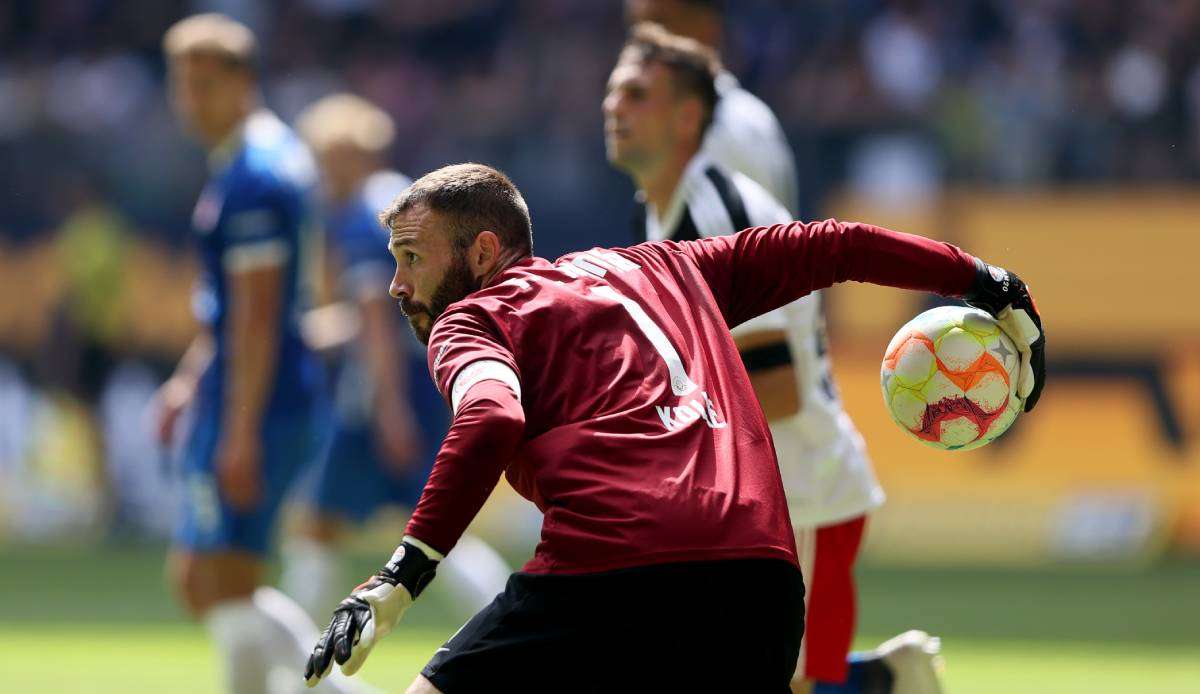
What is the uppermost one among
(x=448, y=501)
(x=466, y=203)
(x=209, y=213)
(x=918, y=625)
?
(x=209, y=213)

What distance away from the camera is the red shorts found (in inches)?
194

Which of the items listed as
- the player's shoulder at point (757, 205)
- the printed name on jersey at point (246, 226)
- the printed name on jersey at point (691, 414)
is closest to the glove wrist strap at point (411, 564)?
the printed name on jersey at point (691, 414)

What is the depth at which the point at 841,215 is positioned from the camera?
44.1ft

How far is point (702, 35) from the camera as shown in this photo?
5.97 m

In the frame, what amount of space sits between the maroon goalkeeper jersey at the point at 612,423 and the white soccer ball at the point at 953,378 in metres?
0.60

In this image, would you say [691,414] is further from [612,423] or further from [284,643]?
[284,643]

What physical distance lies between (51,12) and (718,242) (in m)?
15.2

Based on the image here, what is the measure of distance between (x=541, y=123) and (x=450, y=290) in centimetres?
1143

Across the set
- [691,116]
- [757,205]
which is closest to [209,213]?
[691,116]

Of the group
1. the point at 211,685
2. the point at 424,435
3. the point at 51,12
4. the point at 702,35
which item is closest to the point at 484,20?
the point at 51,12

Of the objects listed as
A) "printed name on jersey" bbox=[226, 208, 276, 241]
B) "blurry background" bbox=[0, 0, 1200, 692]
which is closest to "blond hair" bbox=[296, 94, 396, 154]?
"printed name on jersey" bbox=[226, 208, 276, 241]

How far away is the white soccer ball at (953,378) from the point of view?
13.4 ft

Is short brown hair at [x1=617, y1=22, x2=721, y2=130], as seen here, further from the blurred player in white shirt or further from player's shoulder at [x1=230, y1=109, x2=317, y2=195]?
player's shoulder at [x1=230, y1=109, x2=317, y2=195]

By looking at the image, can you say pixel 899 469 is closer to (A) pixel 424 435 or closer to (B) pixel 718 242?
(A) pixel 424 435
